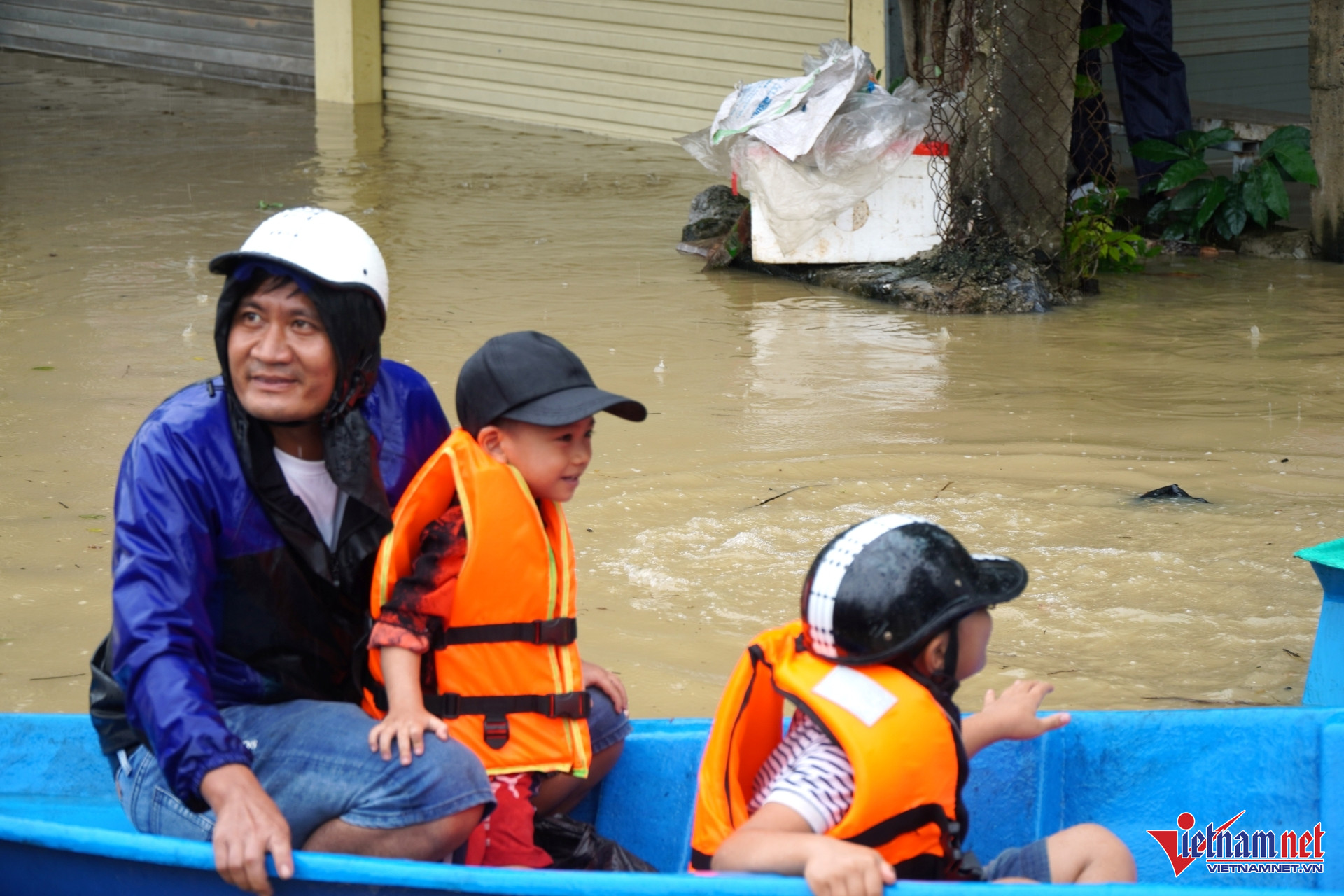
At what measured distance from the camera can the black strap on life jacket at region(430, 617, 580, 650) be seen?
2.41m

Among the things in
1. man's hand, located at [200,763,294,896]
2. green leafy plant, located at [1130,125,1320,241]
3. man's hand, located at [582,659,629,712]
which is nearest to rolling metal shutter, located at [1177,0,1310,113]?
green leafy plant, located at [1130,125,1320,241]

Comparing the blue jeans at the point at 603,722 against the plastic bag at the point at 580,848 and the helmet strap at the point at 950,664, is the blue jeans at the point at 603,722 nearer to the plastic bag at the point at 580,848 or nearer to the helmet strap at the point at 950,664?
the plastic bag at the point at 580,848

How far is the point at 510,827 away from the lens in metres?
2.44

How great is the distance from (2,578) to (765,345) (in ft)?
11.4

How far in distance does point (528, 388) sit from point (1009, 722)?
989 mm

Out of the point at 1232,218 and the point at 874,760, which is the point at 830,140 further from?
the point at 874,760

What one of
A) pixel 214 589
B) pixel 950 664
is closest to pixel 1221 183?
pixel 950 664

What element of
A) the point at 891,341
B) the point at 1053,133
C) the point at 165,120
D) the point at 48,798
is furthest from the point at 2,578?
the point at 165,120

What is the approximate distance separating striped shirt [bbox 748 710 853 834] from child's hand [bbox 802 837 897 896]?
106mm

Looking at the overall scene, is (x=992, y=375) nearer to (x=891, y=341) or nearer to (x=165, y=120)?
(x=891, y=341)

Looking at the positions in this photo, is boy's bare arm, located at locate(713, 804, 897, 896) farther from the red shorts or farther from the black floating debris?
the black floating debris

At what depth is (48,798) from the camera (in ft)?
9.16

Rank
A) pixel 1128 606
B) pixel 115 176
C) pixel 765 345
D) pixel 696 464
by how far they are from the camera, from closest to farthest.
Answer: pixel 1128 606
pixel 696 464
pixel 765 345
pixel 115 176

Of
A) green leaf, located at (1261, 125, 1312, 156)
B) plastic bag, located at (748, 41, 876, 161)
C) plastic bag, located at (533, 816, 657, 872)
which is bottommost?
plastic bag, located at (533, 816, 657, 872)
